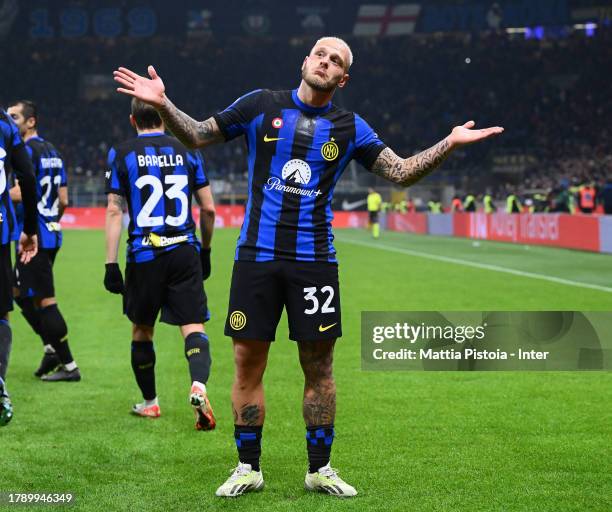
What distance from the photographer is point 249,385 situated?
493cm

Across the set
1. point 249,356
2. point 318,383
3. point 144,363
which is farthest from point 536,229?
point 249,356

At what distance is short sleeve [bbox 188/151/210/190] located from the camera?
6574mm

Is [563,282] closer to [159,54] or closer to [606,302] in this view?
[606,302]

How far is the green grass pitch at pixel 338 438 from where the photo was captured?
4750mm

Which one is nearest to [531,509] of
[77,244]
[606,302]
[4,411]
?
[4,411]

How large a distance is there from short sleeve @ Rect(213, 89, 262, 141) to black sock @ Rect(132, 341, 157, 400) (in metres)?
2.37

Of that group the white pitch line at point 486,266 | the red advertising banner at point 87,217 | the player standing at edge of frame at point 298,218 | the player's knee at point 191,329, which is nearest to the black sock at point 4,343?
the player's knee at point 191,329

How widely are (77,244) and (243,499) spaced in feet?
96.8

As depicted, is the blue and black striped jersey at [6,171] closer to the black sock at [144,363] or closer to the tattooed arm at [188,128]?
the black sock at [144,363]

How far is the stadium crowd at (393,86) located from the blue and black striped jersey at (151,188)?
47968 millimetres

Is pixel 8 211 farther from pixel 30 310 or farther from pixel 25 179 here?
pixel 30 310

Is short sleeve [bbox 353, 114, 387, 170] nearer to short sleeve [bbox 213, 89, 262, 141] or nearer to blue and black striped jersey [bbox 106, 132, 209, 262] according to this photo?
short sleeve [bbox 213, 89, 262, 141]

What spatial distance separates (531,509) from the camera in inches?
177

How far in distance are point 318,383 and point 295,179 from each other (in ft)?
3.25
